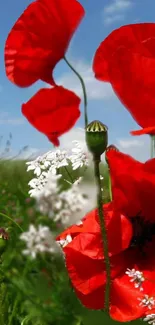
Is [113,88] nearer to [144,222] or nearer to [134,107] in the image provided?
[134,107]

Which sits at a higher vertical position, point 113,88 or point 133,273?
point 113,88

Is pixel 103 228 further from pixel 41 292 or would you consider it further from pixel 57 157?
pixel 57 157

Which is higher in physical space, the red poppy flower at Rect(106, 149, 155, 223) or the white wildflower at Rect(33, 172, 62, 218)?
the white wildflower at Rect(33, 172, 62, 218)

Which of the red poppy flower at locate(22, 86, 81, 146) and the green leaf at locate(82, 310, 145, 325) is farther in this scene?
the red poppy flower at locate(22, 86, 81, 146)

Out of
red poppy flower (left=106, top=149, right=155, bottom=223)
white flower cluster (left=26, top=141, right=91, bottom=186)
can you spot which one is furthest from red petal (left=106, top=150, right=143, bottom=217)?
white flower cluster (left=26, top=141, right=91, bottom=186)

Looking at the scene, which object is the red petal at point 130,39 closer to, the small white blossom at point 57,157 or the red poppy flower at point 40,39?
the red poppy flower at point 40,39

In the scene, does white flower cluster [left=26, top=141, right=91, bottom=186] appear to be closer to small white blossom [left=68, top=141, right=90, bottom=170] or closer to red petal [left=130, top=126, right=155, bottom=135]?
small white blossom [left=68, top=141, right=90, bottom=170]

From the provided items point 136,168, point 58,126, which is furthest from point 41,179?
point 136,168

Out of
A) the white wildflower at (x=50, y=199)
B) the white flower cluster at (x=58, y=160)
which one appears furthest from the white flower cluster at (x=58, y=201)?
the white flower cluster at (x=58, y=160)
